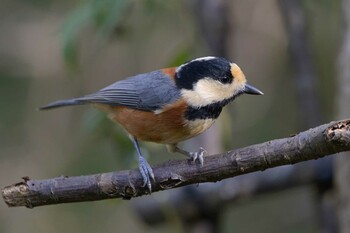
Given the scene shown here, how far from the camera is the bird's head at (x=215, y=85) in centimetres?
298

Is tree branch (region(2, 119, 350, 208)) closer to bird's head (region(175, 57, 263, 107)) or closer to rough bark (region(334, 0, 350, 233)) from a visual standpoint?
bird's head (region(175, 57, 263, 107))

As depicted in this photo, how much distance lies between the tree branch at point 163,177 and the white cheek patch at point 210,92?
49 cm

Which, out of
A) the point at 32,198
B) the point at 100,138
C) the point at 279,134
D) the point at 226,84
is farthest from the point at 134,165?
the point at 279,134

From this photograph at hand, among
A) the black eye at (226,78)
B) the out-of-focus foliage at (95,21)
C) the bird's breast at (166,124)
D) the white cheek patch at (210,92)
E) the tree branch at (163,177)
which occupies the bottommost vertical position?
the tree branch at (163,177)

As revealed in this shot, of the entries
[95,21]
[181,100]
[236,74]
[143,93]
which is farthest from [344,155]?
[95,21]

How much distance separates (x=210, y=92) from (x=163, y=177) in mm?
575

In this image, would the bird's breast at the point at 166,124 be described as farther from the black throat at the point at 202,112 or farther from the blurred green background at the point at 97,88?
the blurred green background at the point at 97,88

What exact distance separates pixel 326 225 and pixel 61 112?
89.8 inches

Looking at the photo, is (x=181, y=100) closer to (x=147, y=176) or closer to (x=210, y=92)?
(x=210, y=92)

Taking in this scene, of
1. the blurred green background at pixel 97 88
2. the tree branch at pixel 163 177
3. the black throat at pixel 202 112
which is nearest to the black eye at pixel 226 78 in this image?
the black throat at pixel 202 112

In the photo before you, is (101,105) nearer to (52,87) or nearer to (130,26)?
(130,26)

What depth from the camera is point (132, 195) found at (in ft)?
8.46

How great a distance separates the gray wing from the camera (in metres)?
3.09

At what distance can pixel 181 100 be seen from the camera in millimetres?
3021
